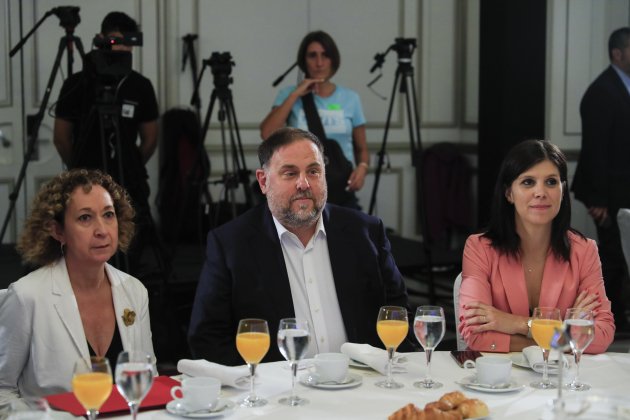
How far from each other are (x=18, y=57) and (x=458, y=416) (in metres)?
4.12

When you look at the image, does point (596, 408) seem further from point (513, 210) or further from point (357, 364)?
point (513, 210)

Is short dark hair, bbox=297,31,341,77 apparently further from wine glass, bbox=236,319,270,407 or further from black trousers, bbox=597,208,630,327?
wine glass, bbox=236,319,270,407

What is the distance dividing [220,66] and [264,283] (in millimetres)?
2158

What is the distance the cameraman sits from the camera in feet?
13.4

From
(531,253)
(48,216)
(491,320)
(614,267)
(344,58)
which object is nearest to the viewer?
(48,216)

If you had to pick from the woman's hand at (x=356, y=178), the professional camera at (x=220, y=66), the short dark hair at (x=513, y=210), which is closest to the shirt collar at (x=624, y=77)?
the woman's hand at (x=356, y=178)

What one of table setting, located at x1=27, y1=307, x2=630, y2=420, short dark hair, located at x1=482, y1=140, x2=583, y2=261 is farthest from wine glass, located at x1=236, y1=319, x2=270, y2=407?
short dark hair, located at x1=482, y1=140, x2=583, y2=261

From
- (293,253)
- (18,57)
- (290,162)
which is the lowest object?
(293,253)

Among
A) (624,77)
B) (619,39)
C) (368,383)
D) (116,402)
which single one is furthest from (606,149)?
(116,402)

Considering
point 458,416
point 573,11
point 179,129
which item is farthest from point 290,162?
point 573,11

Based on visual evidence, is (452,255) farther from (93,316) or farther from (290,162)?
(93,316)

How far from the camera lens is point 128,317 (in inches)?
87.0

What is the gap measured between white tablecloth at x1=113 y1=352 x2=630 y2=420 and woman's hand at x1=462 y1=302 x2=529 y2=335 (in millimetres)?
266

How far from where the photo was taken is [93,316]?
2.20m
